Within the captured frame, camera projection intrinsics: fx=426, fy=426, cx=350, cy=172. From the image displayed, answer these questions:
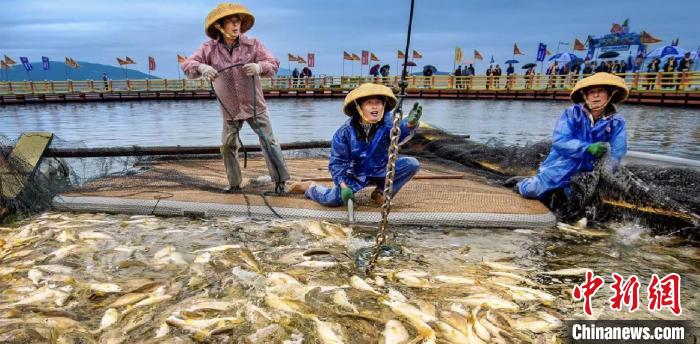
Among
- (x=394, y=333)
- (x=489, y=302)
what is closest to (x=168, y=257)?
(x=394, y=333)

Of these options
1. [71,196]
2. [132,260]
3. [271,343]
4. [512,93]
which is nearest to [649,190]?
[271,343]

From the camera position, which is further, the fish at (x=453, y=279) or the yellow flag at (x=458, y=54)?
the yellow flag at (x=458, y=54)

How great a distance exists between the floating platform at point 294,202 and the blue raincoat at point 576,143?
1.20 ft

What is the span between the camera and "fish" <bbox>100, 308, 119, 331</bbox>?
2.58m

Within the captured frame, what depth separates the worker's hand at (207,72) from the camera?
4559 mm

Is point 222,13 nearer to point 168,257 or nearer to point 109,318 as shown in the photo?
point 168,257

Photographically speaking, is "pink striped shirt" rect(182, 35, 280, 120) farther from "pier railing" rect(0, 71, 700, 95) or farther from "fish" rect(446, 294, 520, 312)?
"pier railing" rect(0, 71, 700, 95)

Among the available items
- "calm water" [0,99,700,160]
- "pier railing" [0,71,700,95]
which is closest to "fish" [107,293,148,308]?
"calm water" [0,99,700,160]

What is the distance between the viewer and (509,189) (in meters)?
5.99

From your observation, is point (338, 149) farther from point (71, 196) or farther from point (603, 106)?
point (71, 196)

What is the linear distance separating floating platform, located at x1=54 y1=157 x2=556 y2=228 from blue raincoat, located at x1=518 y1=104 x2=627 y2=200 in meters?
0.37

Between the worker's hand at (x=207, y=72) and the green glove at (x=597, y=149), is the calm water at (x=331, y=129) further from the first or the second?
the worker's hand at (x=207, y=72)

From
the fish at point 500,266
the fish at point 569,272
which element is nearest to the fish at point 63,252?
the fish at point 500,266

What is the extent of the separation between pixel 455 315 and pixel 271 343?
1148 mm
